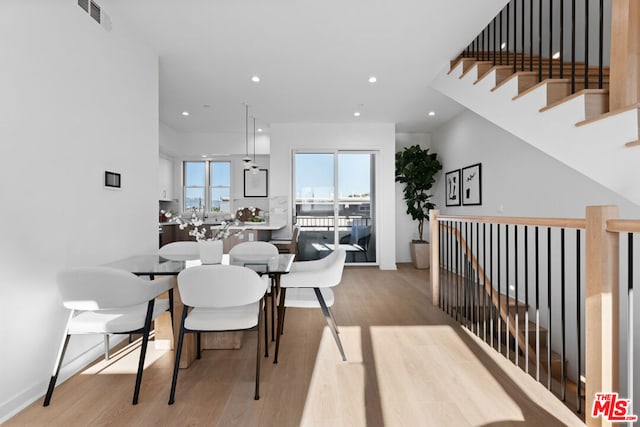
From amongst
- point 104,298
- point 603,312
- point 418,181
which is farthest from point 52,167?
point 418,181

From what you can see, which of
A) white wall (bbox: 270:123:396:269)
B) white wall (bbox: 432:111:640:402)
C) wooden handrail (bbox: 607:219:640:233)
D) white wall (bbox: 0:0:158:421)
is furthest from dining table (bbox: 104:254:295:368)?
white wall (bbox: 270:123:396:269)

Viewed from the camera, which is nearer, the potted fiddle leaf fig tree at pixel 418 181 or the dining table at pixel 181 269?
the dining table at pixel 181 269

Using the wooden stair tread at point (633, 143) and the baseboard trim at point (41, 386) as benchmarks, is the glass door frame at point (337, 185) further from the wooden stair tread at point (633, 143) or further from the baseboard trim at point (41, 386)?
the wooden stair tread at point (633, 143)

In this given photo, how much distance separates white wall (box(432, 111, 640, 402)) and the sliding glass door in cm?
162

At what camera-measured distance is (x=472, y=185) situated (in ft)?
17.8

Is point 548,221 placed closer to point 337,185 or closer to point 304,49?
point 304,49

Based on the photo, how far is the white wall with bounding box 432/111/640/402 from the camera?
323 cm

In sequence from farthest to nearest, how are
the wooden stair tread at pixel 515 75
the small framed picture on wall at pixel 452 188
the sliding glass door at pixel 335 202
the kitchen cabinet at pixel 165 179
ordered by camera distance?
the kitchen cabinet at pixel 165 179 → the sliding glass door at pixel 335 202 → the small framed picture on wall at pixel 452 188 → the wooden stair tread at pixel 515 75

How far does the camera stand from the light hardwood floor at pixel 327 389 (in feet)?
5.73

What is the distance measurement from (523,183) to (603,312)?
300 cm

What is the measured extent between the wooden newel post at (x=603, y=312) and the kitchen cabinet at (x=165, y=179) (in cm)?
678

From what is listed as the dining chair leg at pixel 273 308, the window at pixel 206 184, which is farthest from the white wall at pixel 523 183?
the window at pixel 206 184

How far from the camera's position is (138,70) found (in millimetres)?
3137

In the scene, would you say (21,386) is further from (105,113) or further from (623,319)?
(623,319)
